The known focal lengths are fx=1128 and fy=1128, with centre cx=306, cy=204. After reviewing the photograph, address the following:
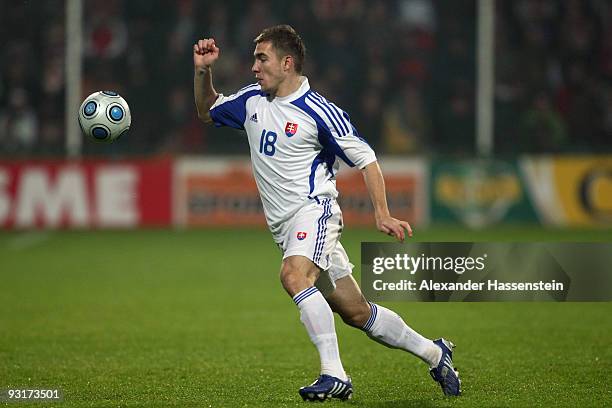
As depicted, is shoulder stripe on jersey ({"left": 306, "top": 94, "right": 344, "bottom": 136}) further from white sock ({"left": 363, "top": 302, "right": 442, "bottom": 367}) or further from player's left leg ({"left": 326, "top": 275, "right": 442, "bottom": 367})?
white sock ({"left": 363, "top": 302, "right": 442, "bottom": 367})

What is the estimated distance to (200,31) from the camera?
20.6 meters

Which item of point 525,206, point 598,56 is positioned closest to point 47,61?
point 525,206

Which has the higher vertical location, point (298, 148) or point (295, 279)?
point (298, 148)

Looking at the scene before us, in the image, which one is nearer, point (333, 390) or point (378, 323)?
point (333, 390)

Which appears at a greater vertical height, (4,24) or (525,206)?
(4,24)

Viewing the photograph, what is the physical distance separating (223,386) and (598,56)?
15.7 metres

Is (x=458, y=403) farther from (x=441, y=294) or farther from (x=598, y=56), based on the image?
(x=598, y=56)

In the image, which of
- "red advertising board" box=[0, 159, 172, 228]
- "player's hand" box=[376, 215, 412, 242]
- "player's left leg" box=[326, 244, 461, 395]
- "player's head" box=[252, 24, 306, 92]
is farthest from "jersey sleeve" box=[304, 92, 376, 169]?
"red advertising board" box=[0, 159, 172, 228]

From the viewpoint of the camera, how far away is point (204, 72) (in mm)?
6281

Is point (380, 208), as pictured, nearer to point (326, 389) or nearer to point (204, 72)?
point (326, 389)

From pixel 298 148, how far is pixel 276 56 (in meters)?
0.50

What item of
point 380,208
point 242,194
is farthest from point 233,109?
point 242,194

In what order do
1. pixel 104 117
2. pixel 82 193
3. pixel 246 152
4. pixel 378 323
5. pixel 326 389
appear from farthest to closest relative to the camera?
pixel 246 152, pixel 82 193, pixel 104 117, pixel 378 323, pixel 326 389

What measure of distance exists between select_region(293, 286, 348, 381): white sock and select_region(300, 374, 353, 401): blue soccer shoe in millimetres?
30
